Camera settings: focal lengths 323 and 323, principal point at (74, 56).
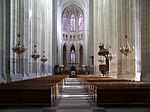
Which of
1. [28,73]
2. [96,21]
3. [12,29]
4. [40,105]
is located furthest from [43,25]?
[40,105]

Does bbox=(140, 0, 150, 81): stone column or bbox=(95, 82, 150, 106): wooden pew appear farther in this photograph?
bbox=(140, 0, 150, 81): stone column

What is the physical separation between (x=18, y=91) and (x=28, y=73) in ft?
61.3

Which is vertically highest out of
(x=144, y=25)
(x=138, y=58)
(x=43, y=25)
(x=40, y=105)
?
(x=43, y=25)

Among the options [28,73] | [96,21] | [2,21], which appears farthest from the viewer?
A: [96,21]

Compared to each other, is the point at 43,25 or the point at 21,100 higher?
the point at 43,25

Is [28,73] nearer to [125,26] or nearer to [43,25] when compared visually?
[125,26]

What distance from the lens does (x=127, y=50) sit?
22.6 metres

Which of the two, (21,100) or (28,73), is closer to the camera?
(21,100)

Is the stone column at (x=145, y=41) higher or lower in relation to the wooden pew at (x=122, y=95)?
higher

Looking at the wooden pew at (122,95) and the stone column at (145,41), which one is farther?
the stone column at (145,41)

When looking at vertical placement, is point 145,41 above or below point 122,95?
above

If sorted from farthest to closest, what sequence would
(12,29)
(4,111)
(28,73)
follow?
(28,73) < (12,29) < (4,111)

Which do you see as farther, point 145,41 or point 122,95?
point 145,41

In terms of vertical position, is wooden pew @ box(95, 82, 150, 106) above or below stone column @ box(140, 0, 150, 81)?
below
